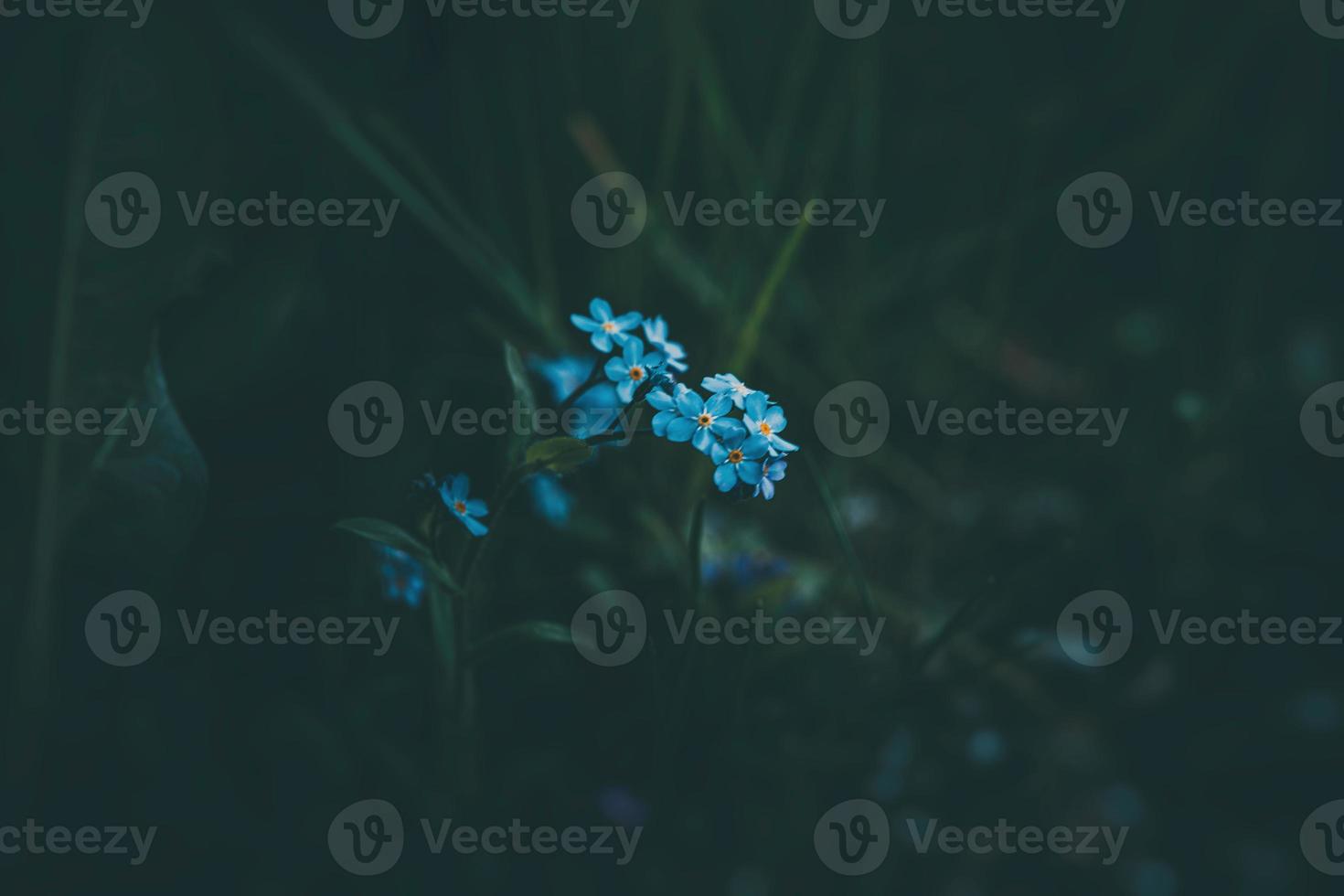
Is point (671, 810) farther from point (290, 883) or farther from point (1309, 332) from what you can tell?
point (1309, 332)

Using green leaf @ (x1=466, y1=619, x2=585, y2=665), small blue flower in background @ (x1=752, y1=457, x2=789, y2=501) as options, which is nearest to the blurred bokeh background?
green leaf @ (x1=466, y1=619, x2=585, y2=665)

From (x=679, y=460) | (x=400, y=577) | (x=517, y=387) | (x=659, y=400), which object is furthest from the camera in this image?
(x=679, y=460)

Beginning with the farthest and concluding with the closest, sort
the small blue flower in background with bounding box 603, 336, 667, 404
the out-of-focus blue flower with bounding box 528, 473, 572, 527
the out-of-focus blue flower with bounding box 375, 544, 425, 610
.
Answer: the out-of-focus blue flower with bounding box 528, 473, 572, 527 → the out-of-focus blue flower with bounding box 375, 544, 425, 610 → the small blue flower in background with bounding box 603, 336, 667, 404

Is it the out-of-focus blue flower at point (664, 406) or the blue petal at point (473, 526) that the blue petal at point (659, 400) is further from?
the blue petal at point (473, 526)

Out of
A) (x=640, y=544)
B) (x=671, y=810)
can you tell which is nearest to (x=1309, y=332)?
(x=640, y=544)

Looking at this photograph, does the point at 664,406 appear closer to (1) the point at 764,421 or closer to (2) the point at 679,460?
(1) the point at 764,421

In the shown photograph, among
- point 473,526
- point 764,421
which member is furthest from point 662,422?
point 473,526

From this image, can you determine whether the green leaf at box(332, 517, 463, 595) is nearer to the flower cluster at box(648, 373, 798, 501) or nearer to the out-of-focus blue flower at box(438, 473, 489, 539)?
the out-of-focus blue flower at box(438, 473, 489, 539)

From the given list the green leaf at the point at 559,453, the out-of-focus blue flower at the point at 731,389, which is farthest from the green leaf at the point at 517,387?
the out-of-focus blue flower at the point at 731,389
